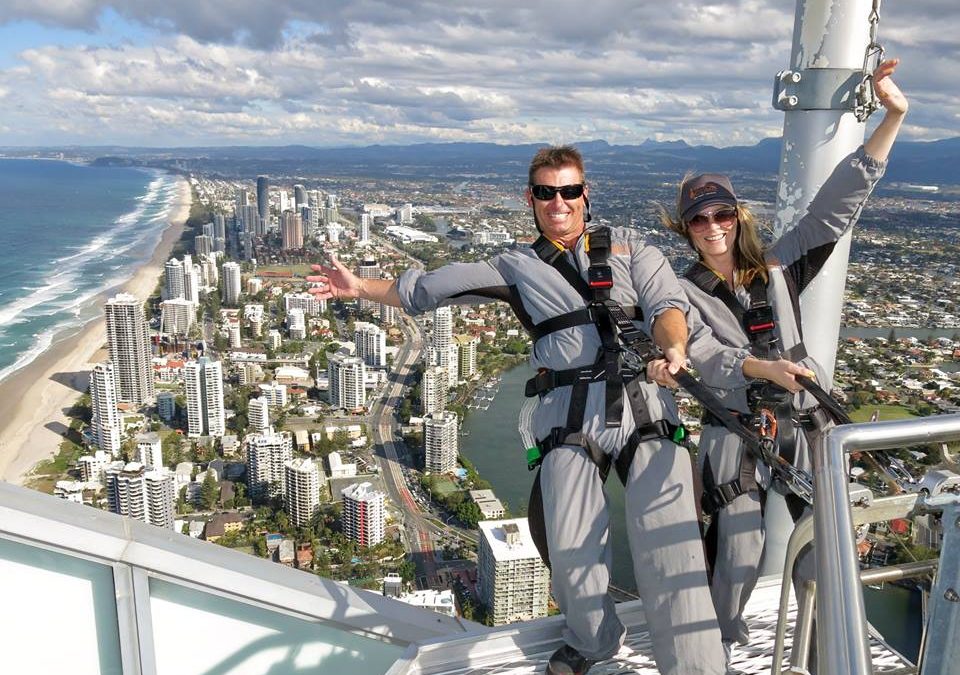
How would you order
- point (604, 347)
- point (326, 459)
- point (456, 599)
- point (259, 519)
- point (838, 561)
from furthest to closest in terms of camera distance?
1. point (326, 459)
2. point (259, 519)
3. point (456, 599)
4. point (604, 347)
5. point (838, 561)

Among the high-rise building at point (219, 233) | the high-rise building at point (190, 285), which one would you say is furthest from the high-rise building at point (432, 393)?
the high-rise building at point (219, 233)

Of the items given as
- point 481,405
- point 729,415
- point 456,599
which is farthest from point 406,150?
point 729,415

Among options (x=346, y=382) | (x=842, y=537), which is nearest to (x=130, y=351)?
(x=346, y=382)

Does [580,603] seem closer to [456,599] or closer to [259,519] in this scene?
[456,599]

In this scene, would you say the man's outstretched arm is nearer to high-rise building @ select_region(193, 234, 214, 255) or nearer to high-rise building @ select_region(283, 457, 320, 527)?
high-rise building @ select_region(283, 457, 320, 527)

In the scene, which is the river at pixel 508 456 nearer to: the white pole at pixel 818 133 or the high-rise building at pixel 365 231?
the white pole at pixel 818 133

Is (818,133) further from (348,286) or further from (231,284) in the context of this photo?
(231,284)
